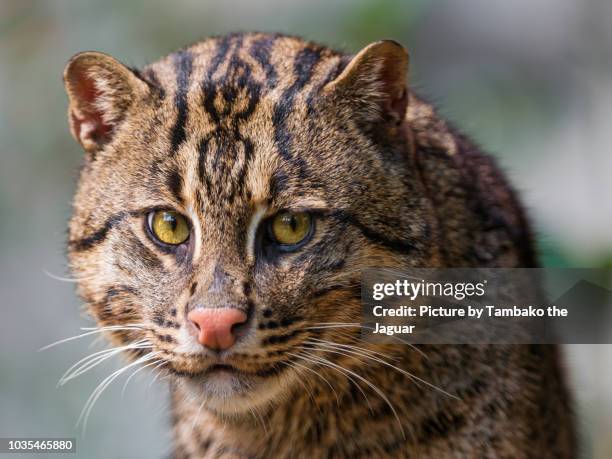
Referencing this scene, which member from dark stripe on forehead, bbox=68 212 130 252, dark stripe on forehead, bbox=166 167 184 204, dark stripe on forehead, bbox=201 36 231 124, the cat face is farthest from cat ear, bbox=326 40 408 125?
dark stripe on forehead, bbox=68 212 130 252

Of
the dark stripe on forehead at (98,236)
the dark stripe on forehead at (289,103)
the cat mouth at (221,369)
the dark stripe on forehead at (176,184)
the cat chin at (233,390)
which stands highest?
the dark stripe on forehead at (289,103)

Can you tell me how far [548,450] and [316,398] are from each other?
830 mm

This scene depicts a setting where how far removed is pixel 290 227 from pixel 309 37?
2856 millimetres

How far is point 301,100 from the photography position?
2762 millimetres

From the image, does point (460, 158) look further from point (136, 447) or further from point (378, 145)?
point (136, 447)

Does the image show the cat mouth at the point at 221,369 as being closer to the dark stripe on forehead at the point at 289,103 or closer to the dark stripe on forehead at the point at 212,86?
the dark stripe on forehead at the point at 289,103

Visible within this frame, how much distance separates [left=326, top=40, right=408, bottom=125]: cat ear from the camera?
276 centimetres

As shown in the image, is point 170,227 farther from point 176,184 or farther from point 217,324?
point 217,324

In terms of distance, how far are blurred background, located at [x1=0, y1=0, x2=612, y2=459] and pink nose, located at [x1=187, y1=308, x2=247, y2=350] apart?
2.22 metres

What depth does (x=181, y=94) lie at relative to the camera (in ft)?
9.24

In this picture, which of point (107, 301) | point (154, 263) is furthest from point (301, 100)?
point (107, 301)

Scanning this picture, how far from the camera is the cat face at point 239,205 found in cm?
255

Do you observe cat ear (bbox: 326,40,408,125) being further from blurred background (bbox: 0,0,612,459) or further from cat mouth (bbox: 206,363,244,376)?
blurred background (bbox: 0,0,612,459)

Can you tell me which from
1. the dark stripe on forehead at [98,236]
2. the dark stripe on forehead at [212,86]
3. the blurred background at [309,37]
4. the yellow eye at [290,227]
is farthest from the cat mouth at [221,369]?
the blurred background at [309,37]
